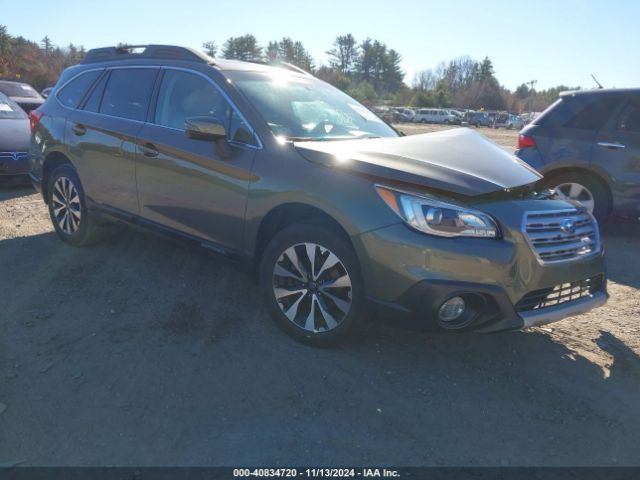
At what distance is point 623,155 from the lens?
5.95 m

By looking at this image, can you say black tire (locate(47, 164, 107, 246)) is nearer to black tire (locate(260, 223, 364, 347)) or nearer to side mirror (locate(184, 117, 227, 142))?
side mirror (locate(184, 117, 227, 142))

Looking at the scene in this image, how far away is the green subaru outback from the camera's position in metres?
2.87

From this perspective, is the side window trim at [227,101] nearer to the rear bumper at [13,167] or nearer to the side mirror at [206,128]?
the side mirror at [206,128]

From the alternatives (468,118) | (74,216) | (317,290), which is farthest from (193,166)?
(468,118)

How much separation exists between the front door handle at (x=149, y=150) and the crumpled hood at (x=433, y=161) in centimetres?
131

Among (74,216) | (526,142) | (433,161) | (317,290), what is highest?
(433,161)

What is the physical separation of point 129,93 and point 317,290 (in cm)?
258

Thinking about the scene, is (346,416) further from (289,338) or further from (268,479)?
(289,338)

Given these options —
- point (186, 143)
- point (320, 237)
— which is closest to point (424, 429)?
point (320, 237)

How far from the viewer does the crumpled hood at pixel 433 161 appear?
2.95 m

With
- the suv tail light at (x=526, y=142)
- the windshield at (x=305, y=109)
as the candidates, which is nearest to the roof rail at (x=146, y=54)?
the windshield at (x=305, y=109)

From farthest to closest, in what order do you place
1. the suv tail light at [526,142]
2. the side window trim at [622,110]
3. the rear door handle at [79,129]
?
1. the suv tail light at [526,142]
2. the side window trim at [622,110]
3. the rear door handle at [79,129]

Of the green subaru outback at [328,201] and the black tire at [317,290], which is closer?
the green subaru outback at [328,201]

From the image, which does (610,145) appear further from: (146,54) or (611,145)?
(146,54)
